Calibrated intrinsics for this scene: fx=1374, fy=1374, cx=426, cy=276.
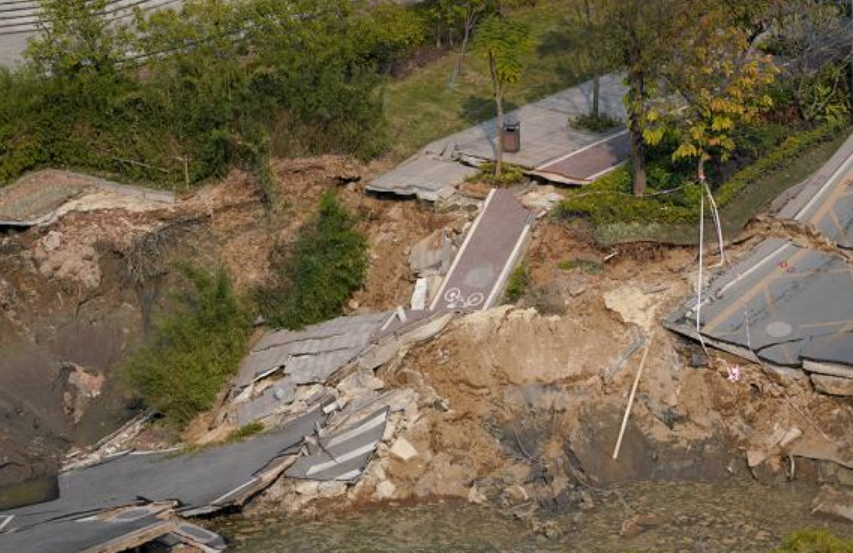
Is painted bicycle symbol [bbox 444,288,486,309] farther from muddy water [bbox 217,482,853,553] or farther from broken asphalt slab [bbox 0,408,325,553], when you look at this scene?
muddy water [bbox 217,482,853,553]

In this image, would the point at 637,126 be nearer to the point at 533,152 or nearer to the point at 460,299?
the point at 533,152

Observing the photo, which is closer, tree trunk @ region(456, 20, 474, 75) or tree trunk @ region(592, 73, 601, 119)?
tree trunk @ region(592, 73, 601, 119)

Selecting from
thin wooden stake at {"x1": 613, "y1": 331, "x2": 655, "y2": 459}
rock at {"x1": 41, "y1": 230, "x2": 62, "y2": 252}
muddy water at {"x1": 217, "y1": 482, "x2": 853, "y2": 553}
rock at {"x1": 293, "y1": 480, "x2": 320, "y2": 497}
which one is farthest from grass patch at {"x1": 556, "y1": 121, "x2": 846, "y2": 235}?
rock at {"x1": 41, "y1": 230, "x2": 62, "y2": 252}

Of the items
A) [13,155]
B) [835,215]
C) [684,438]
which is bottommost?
[684,438]

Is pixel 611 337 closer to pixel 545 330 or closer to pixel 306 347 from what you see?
pixel 545 330

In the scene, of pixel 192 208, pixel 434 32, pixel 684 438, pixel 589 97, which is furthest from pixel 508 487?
pixel 434 32
